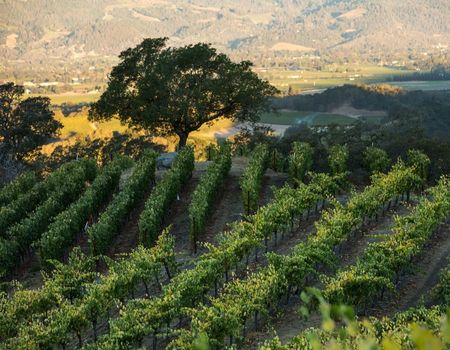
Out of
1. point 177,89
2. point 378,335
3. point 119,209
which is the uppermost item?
point 177,89

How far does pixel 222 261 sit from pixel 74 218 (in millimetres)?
11986

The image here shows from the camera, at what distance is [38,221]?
97.7ft

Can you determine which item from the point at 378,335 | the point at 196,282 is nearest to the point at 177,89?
the point at 196,282

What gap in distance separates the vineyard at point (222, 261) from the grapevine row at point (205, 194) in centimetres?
14

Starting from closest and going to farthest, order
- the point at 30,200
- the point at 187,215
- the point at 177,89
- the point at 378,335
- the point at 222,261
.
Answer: the point at 378,335 → the point at 222,261 → the point at 187,215 → the point at 30,200 → the point at 177,89

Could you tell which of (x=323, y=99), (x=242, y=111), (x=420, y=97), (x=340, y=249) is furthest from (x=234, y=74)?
(x=323, y=99)

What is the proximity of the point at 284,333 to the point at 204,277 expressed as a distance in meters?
3.26

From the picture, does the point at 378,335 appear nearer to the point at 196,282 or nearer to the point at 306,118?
the point at 196,282

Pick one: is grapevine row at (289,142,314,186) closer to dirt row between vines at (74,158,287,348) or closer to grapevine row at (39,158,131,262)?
dirt row between vines at (74,158,287,348)

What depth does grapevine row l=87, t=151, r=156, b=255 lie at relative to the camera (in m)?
26.8

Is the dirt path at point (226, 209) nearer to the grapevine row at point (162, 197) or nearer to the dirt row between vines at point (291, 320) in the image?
the grapevine row at point (162, 197)

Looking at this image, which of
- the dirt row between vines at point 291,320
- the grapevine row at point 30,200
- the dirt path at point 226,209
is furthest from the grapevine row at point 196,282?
the grapevine row at point 30,200

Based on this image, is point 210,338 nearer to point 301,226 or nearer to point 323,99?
point 301,226

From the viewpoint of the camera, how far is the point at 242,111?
47562mm
